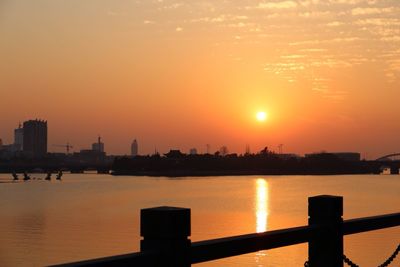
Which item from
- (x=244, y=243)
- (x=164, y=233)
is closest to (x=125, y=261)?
(x=164, y=233)

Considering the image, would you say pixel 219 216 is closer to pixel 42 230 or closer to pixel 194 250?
pixel 42 230

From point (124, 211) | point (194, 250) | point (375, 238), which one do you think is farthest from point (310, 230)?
point (124, 211)

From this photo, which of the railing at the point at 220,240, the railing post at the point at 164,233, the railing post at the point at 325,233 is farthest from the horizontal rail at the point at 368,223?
the railing post at the point at 164,233

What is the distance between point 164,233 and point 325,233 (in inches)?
96.0

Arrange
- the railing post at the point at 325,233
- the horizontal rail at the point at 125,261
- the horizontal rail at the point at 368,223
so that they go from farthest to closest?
the horizontal rail at the point at 368,223
the railing post at the point at 325,233
the horizontal rail at the point at 125,261

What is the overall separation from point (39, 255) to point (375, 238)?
29128 millimetres

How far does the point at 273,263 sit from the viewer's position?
4659 cm

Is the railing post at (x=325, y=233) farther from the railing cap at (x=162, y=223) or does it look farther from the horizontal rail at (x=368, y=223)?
the railing cap at (x=162, y=223)

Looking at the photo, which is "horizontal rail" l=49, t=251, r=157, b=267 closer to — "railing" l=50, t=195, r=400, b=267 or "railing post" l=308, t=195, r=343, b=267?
"railing" l=50, t=195, r=400, b=267

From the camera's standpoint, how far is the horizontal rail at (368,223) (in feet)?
22.1

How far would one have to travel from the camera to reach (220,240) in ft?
16.5

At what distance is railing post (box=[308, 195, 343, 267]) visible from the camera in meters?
6.36

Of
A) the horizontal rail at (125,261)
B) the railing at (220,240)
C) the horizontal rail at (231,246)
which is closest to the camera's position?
the horizontal rail at (125,261)

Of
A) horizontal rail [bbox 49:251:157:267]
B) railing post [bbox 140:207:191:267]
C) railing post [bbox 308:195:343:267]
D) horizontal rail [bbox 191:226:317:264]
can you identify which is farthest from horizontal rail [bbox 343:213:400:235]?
horizontal rail [bbox 49:251:157:267]
